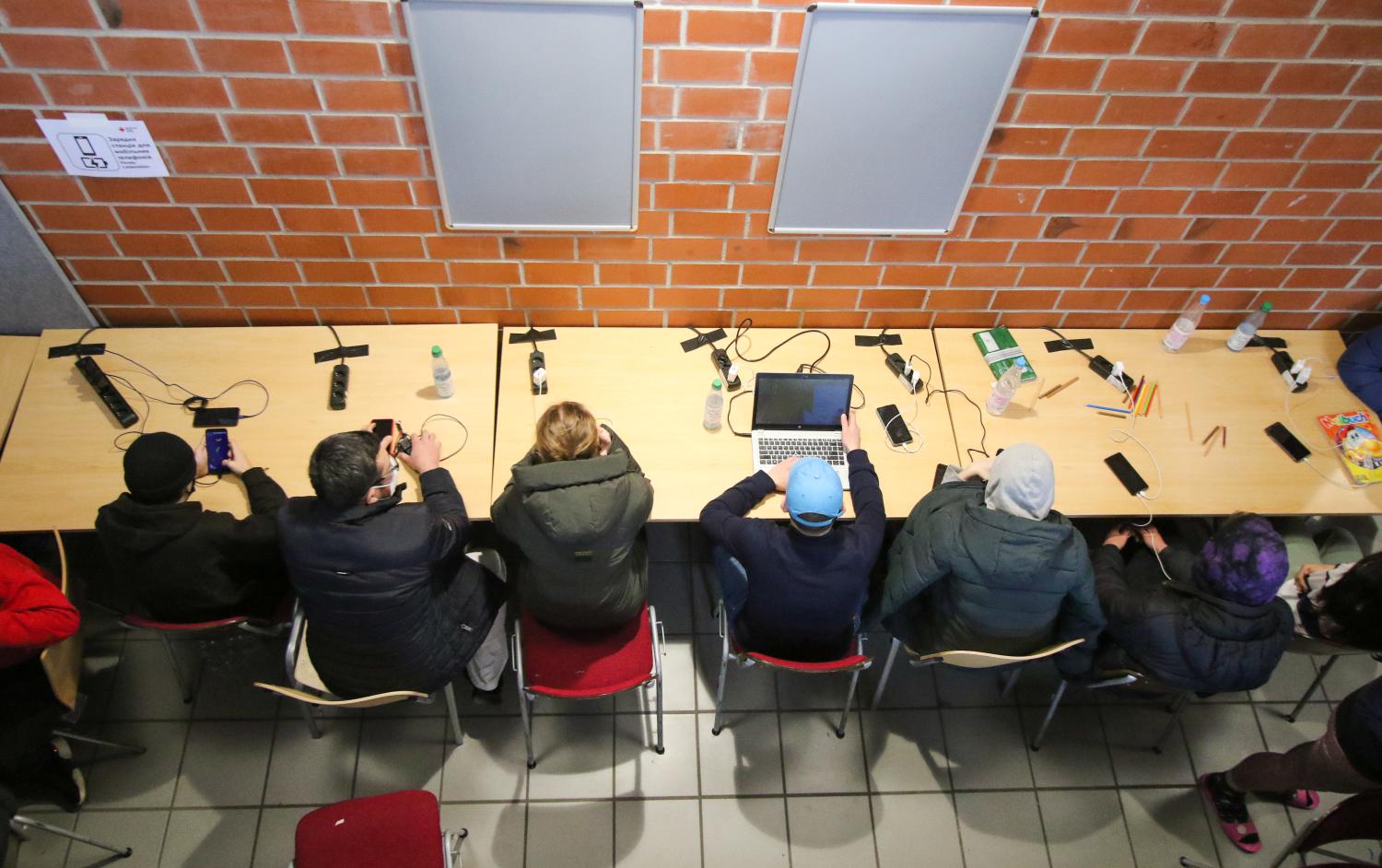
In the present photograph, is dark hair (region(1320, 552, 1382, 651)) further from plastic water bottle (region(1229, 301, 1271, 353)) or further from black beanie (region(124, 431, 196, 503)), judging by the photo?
black beanie (region(124, 431, 196, 503))

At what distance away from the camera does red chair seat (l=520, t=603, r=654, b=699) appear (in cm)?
246

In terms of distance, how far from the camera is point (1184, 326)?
122 inches

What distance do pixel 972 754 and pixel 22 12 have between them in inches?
147

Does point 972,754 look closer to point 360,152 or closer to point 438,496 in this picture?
point 438,496

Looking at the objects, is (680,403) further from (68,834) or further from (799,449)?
(68,834)

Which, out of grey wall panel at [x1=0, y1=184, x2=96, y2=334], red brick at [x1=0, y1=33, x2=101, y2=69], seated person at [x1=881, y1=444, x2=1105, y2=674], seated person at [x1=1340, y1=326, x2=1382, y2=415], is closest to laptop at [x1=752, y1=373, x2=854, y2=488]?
seated person at [x1=881, y1=444, x2=1105, y2=674]

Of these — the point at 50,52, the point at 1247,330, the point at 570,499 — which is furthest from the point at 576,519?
the point at 1247,330

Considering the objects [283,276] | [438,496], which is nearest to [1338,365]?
[438,496]

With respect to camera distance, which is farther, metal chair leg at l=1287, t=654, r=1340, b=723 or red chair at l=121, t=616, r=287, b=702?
metal chair leg at l=1287, t=654, r=1340, b=723

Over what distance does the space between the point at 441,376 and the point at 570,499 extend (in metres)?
0.88

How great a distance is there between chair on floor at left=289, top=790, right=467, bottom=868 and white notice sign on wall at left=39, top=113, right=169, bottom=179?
2034 mm

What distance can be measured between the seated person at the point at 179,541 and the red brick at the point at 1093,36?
272 centimetres

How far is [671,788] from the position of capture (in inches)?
111

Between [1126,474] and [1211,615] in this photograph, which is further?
[1126,474]
